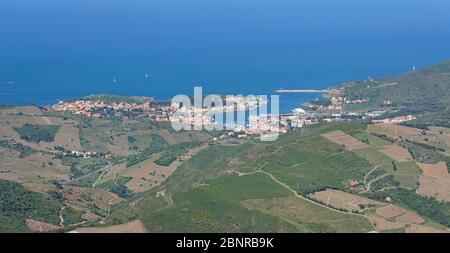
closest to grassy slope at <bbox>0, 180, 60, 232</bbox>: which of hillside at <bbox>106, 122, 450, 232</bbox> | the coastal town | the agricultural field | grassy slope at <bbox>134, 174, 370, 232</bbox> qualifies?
hillside at <bbox>106, 122, 450, 232</bbox>

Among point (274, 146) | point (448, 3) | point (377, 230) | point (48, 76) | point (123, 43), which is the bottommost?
point (377, 230)

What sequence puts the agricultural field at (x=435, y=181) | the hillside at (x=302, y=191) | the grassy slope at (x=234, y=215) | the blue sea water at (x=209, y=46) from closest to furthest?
the grassy slope at (x=234, y=215), the hillside at (x=302, y=191), the agricultural field at (x=435, y=181), the blue sea water at (x=209, y=46)

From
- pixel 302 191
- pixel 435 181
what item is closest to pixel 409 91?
pixel 435 181

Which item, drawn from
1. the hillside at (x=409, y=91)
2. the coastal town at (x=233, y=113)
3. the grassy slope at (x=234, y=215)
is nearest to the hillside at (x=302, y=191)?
the grassy slope at (x=234, y=215)

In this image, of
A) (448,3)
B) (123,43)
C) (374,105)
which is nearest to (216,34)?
(123,43)

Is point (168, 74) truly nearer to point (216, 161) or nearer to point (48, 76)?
point (48, 76)

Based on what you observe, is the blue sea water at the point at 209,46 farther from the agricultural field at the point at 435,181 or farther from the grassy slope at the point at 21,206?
the grassy slope at the point at 21,206

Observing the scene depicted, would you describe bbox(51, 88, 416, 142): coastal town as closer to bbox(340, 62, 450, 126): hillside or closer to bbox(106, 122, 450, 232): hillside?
bbox(340, 62, 450, 126): hillside
